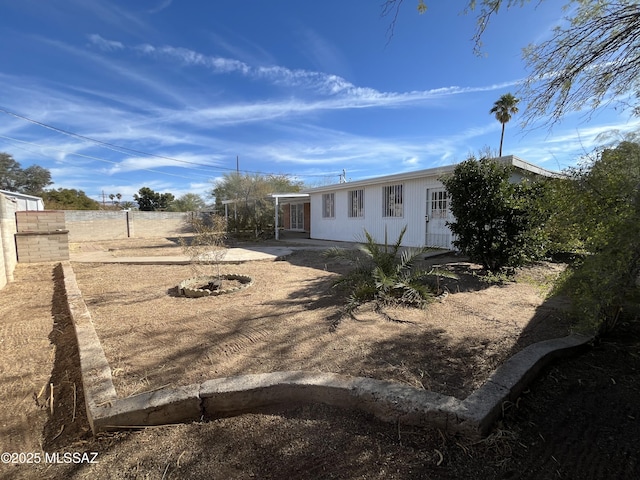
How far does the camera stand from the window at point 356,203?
13.1 meters

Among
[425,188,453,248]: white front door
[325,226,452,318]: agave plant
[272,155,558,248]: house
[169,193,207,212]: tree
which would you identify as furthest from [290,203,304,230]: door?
[325,226,452,318]: agave plant

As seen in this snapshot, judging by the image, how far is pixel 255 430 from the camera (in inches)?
73.4

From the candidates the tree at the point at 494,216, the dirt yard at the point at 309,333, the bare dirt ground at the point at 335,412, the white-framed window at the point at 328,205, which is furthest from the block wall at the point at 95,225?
the tree at the point at 494,216

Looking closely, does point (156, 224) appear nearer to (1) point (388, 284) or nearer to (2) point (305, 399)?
(1) point (388, 284)

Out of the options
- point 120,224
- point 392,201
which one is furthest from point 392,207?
point 120,224

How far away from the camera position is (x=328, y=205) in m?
15.2

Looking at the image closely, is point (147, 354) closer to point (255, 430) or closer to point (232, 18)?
point (255, 430)

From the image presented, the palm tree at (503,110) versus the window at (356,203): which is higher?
the palm tree at (503,110)

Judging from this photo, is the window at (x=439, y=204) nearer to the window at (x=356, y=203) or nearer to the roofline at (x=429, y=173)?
the roofline at (x=429, y=173)

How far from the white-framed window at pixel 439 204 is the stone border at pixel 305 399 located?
8.01 metres

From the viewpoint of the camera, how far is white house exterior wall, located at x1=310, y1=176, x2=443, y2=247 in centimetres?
1052

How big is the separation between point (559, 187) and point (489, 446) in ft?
8.58

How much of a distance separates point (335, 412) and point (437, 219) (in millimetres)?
9067

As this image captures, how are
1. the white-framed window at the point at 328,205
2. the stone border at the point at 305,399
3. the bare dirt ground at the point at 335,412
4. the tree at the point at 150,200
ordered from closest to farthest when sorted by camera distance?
1. the bare dirt ground at the point at 335,412
2. the stone border at the point at 305,399
3. the white-framed window at the point at 328,205
4. the tree at the point at 150,200
